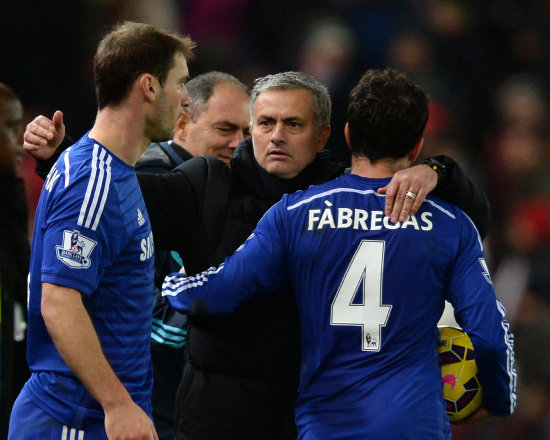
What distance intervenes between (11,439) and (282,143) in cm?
138

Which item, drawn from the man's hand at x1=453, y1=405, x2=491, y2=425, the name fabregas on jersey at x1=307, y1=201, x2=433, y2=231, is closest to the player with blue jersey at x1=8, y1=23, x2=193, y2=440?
the name fabregas on jersey at x1=307, y1=201, x2=433, y2=231

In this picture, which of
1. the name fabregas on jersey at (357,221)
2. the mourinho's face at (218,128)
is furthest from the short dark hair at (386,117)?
the mourinho's face at (218,128)

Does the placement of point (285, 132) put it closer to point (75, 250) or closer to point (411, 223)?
point (411, 223)

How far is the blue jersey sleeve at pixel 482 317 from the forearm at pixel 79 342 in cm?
105

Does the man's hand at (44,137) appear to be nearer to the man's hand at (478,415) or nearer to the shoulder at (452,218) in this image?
the shoulder at (452,218)

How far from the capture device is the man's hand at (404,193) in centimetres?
296

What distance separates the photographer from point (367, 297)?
116 inches

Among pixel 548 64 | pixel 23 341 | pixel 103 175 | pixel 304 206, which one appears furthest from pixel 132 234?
pixel 548 64

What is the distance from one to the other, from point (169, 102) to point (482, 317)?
1.16 meters

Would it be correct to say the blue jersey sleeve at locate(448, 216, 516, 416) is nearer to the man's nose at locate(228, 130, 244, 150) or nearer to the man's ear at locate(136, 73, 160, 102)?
the man's ear at locate(136, 73, 160, 102)

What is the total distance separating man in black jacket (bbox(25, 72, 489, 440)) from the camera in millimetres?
3303

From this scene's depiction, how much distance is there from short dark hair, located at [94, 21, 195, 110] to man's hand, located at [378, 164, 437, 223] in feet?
2.57

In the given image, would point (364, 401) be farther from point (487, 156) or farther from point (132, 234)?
point (487, 156)

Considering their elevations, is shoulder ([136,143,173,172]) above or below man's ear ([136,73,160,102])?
below
